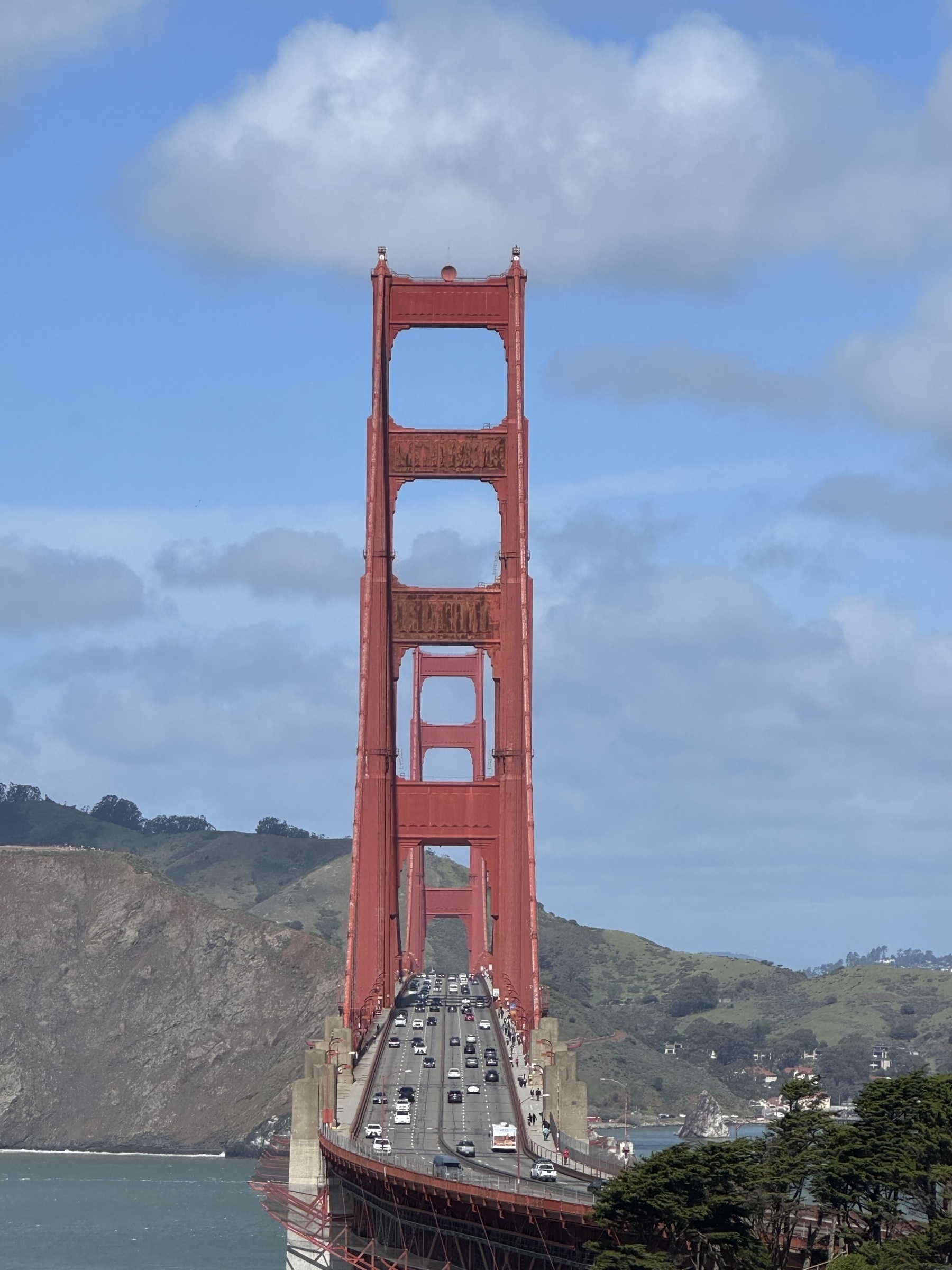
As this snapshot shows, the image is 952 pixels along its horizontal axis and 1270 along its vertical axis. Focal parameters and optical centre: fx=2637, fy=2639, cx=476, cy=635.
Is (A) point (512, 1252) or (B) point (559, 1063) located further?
(B) point (559, 1063)

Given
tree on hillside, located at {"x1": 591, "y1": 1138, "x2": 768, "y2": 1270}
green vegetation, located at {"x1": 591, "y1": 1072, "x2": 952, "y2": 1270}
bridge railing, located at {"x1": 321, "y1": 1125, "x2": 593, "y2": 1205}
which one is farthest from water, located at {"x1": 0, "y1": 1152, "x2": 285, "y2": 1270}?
tree on hillside, located at {"x1": 591, "y1": 1138, "x2": 768, "y2": 1270}

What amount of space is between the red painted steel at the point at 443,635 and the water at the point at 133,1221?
850 inches

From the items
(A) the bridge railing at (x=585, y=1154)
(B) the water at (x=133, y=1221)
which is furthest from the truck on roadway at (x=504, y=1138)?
(B) the water at (x=133, y=1221)

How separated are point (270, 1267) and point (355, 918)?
24.2 metres

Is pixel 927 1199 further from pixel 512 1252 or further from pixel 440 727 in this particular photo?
pixel 440 727

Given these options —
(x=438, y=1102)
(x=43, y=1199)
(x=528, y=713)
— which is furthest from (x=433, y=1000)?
(x=43, y=1199)

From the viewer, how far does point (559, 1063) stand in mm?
70750

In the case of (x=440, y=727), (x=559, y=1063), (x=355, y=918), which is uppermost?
(x=440, y=727)

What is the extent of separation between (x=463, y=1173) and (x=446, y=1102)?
16.1 metres

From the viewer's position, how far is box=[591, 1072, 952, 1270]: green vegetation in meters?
45.0

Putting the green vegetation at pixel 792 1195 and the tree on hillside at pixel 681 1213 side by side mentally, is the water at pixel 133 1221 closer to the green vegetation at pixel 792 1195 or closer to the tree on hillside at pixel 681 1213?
the green vegetation at pixel 792 1195

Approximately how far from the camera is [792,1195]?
4978 cm

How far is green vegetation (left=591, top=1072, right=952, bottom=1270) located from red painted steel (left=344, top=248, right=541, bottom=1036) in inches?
1339

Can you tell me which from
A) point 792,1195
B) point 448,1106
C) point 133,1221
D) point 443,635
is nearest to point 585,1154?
point 448,1106
